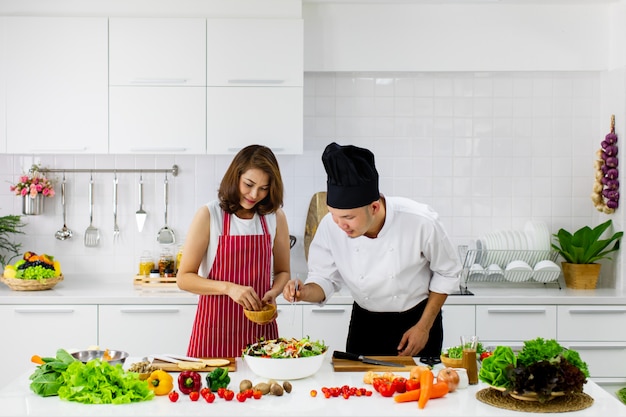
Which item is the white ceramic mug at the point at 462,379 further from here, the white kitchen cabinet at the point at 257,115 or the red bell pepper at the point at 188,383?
the white kitchen cabinet at the point at 257,115

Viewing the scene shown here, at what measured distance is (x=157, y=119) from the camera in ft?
15.1

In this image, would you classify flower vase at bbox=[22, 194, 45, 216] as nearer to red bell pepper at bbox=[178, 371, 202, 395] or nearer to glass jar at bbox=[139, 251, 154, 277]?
glass jar at bbox=[139, 251, 154, 277]

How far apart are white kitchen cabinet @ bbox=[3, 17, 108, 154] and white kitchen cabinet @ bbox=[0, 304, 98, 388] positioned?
97cm

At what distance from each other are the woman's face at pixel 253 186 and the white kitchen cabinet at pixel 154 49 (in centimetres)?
164

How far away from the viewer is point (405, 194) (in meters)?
5.07

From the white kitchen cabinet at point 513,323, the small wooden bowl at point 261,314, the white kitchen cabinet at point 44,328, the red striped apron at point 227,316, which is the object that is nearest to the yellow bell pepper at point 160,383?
the small wooden bowl at point 261,314

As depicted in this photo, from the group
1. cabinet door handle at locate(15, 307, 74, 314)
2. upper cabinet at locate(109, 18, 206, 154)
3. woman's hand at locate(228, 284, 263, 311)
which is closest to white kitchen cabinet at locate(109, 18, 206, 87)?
upper cabinet at locate(109, 18, 206, 154)

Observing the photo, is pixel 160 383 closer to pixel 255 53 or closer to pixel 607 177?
pixel 255 53

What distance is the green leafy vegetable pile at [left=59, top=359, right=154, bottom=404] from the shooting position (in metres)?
2.32

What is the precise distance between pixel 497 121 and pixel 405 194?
783mm

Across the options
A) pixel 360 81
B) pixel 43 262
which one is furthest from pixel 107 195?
pixel 360 81

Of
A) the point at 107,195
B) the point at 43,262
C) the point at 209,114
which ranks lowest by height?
the point at 43,262

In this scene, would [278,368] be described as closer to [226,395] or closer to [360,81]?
[226,395]

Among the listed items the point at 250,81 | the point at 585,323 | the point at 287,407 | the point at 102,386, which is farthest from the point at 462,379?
the point at 250,81
